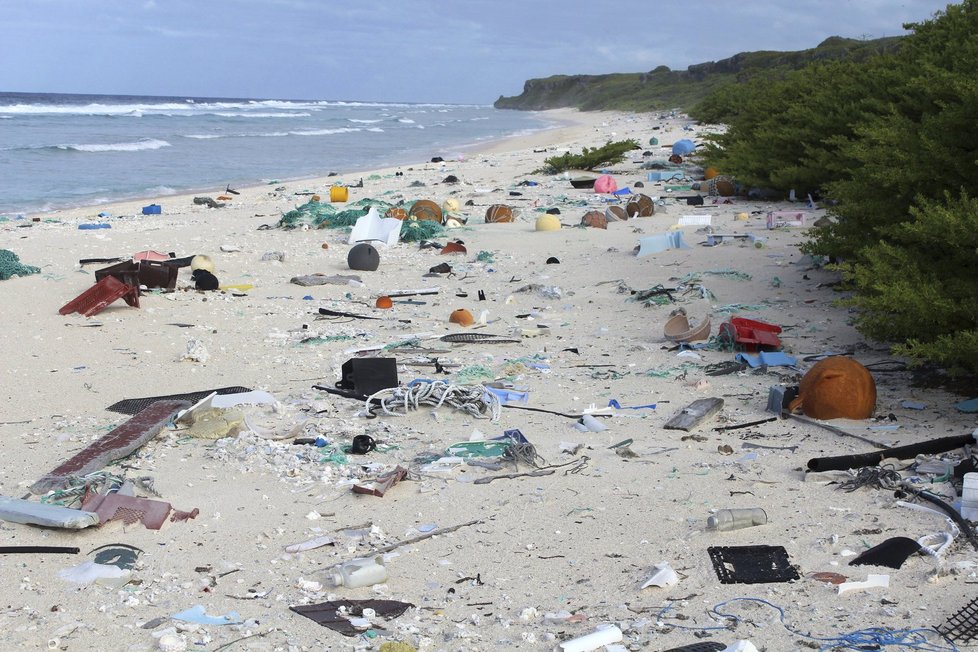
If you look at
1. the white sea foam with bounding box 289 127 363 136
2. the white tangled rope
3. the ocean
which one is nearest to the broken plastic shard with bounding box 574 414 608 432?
the white tangled rope

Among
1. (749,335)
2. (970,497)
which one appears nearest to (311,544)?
(970,497)

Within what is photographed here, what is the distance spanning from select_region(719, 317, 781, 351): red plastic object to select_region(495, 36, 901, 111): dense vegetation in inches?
979

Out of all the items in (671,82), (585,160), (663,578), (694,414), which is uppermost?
(671,82)

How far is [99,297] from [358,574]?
16.9 ft

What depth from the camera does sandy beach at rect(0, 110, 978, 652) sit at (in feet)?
9.70

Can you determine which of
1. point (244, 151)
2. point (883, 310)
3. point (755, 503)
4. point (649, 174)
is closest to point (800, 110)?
point (649, 174)

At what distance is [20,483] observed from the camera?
415 cm

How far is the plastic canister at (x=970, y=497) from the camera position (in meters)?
3.39

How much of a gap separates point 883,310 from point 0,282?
286 inches

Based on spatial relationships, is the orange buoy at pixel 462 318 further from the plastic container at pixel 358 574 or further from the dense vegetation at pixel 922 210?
the plastic container at pixel 358 574

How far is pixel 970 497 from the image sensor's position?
3.42m

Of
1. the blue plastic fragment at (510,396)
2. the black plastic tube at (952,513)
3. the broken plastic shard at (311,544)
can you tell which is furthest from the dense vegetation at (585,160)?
the broken plastic shard at (311,544)

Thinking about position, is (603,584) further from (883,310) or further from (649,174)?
(649,174)

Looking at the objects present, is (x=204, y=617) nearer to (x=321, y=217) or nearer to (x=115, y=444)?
(x=115, y=444)
